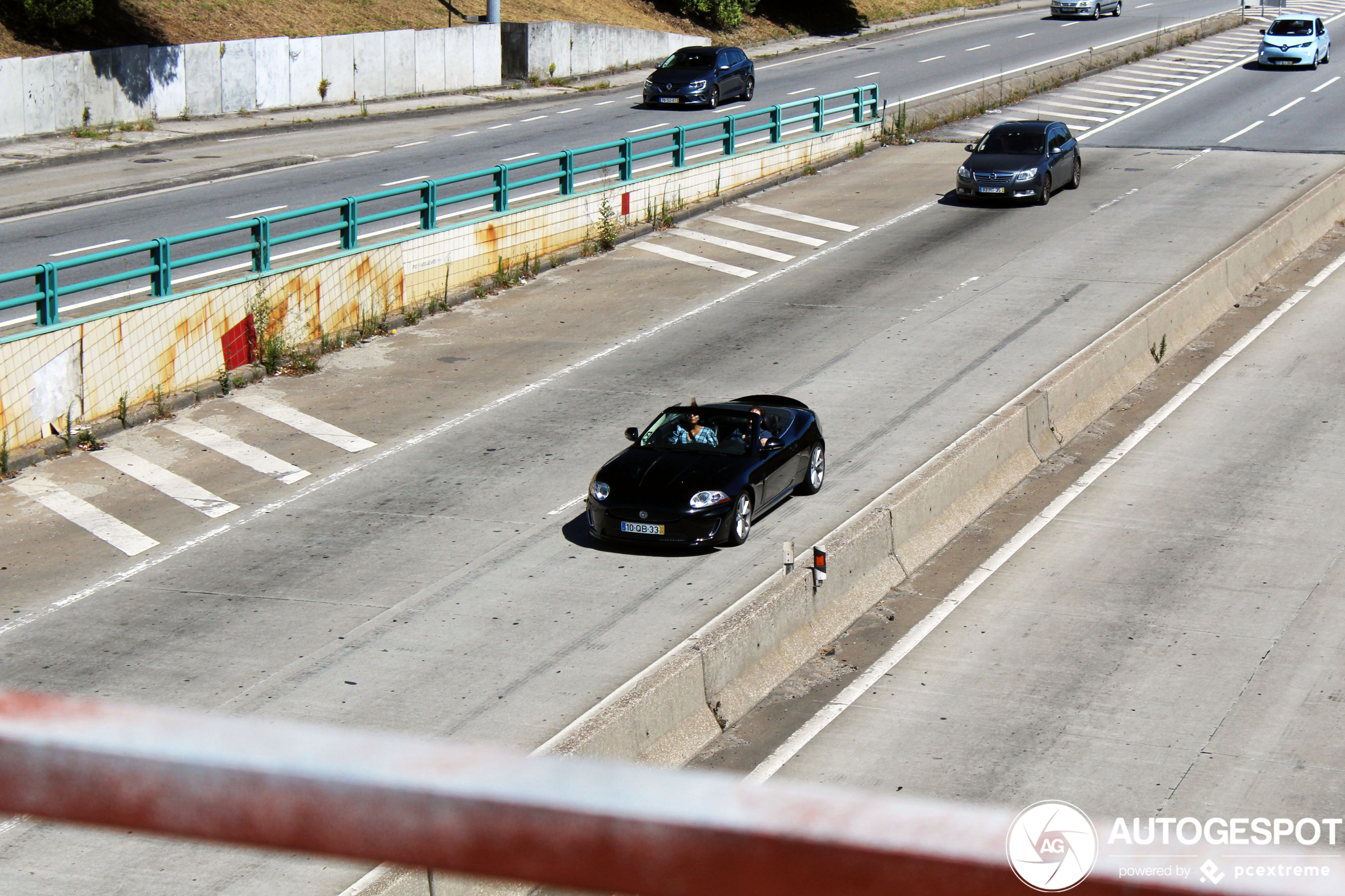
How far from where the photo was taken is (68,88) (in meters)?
38.6

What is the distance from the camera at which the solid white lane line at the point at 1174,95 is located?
144 feet

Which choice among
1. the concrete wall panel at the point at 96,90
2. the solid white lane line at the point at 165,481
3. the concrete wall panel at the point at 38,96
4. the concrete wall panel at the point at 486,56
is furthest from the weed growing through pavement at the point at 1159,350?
the concrete wall panel at the point at 486,56

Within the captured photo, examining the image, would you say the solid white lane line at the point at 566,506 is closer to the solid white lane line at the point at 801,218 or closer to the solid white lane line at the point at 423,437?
the solid white lane line at the point at 423,437

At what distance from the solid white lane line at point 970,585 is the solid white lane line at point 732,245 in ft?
31.1

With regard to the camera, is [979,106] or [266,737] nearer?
[266,737]

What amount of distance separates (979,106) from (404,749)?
156 feet

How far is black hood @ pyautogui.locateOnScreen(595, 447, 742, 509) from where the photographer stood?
15602 millimetres

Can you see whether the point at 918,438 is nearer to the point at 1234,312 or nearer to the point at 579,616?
the point at 579,616

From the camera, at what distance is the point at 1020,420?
1825 centimetres

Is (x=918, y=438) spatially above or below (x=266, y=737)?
below

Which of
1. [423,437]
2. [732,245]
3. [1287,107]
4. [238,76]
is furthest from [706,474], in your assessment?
[1287,107]

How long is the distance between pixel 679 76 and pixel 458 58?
31.2 feet

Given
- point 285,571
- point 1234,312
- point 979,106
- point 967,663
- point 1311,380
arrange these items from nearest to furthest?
1. point 967,663
2. point 285,571
3. point 1311,380
4. point 1234,312
5. point 979,106

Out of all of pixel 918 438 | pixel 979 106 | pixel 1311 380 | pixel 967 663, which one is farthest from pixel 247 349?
pixel 979 106
